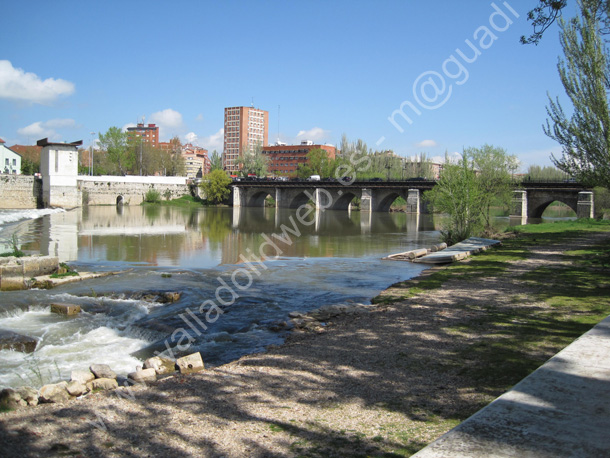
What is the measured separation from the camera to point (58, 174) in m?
61.5

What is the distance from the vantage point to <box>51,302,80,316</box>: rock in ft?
41.2

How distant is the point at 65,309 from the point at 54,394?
6.42 meters

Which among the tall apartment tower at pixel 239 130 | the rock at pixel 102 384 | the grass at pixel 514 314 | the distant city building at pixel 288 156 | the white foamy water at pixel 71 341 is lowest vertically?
the white foamy water at pixel 71 341

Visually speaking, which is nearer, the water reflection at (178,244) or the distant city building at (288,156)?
the water reflection at (178,244)

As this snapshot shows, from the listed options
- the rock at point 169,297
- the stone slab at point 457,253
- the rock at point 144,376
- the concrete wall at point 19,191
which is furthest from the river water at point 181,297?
the concrete wall at point 19,191

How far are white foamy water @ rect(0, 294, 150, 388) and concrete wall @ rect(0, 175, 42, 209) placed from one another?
54.2m

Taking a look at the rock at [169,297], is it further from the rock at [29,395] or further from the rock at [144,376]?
the rock at [29,395]

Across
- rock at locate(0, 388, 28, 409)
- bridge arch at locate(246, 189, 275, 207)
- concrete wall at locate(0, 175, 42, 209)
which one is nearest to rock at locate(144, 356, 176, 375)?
rock at locate(0, 388, 28, 409)

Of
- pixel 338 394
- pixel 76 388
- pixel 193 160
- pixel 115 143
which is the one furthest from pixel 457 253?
pixel 193 160

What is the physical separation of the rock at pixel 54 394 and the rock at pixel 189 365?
5.64 feet

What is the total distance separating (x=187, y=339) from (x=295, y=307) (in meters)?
3.80

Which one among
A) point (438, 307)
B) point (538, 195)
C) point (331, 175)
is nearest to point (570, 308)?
point (438, 307)

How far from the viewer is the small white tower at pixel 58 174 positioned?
200ft

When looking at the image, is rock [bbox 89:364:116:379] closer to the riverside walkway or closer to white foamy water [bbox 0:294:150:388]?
white foamy water [bbox 0:294:150:388]
